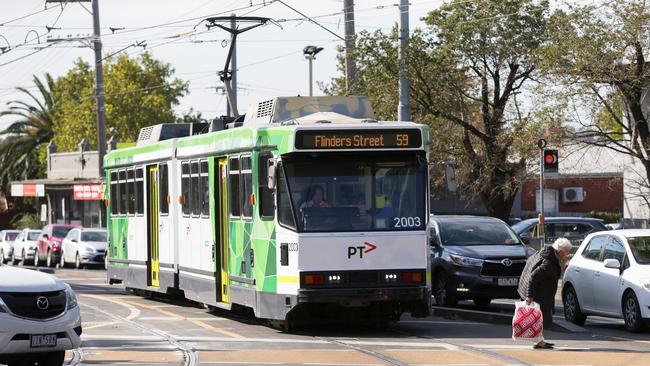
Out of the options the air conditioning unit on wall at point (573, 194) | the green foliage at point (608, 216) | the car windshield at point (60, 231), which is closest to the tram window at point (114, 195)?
the car windshield at point (60, 231)

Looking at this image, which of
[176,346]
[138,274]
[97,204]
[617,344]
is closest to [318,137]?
[176,346]

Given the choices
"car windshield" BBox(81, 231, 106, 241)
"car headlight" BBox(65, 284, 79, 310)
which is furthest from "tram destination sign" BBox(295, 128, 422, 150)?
"car windshield" BBox(81, 231, 106, 241)

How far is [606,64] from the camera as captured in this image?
29844 mm

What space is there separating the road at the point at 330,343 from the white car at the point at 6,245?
36.1m

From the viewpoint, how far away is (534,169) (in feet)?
134

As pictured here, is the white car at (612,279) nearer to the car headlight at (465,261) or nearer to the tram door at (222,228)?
the car headlight at (465,261)

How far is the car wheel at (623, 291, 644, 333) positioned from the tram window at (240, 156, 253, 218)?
220 inches

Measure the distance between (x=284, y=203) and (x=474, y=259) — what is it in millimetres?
5885

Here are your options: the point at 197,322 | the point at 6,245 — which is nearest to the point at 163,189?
the point at 197,322

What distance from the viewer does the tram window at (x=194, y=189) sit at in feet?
74.5

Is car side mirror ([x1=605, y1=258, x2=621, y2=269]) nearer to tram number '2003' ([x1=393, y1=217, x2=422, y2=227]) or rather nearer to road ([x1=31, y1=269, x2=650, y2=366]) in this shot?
road ([x1=31, y1=269, x2=650, y2=366])

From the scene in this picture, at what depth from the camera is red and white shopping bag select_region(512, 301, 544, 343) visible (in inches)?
658

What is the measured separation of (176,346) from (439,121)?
24.3 m

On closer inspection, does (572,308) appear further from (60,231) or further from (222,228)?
(60,231)
